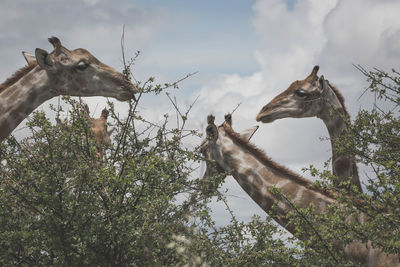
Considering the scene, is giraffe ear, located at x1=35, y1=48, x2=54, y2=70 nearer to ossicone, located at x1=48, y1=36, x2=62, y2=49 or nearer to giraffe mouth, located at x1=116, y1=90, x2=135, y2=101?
ossicone, located at x1=48, y1=36, x2=62, y2=49

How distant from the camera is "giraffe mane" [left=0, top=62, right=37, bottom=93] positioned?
7.75 m

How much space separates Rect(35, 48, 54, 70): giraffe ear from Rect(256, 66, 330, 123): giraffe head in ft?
14.5

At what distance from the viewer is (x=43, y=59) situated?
7598mm

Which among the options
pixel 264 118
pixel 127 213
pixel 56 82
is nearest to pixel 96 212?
pixel 127 213

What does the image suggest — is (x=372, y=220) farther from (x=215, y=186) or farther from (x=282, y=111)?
(x=282, y=111)

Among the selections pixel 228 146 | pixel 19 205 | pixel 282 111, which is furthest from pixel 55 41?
pixel 282 111

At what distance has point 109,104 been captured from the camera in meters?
7.11

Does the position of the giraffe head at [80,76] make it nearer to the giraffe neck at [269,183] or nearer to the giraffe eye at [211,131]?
the giraffe eye at [211,131]

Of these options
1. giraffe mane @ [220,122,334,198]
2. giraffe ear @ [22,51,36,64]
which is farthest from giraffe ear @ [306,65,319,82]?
giraffe ear @ [22,51,36,64]

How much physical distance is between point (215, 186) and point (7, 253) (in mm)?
3059

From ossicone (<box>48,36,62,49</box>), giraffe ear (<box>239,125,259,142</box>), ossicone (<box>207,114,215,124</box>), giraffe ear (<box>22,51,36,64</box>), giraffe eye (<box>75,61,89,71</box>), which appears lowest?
giraffe ear (<box>22,51,36,64</box>)

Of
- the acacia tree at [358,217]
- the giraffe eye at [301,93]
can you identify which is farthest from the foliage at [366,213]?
the giraffe eye at [301,93]

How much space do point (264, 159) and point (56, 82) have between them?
3532 millimetres

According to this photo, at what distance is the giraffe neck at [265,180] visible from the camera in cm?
727
